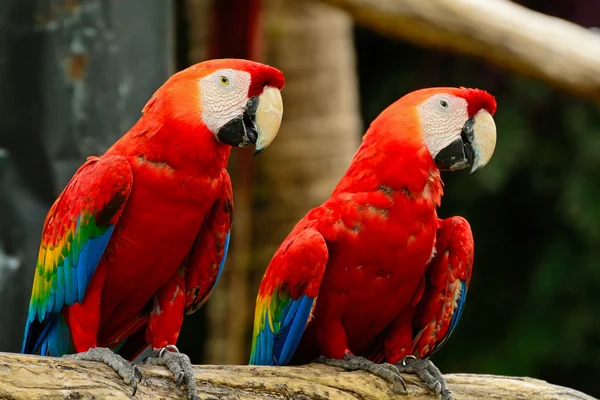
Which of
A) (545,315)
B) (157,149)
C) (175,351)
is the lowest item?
(545,315)

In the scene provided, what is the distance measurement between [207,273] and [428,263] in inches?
18.6

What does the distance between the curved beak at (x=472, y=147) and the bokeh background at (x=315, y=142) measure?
2.84 ft

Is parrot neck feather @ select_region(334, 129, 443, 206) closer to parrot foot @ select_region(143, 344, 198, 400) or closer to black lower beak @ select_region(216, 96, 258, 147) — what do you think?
black lower beak @ select_region(216, 96, 258, 147)

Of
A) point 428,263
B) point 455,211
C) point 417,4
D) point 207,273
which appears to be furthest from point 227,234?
point 455,211

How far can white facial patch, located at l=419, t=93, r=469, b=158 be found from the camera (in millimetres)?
1860

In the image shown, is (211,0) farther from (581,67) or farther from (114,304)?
(114,304)

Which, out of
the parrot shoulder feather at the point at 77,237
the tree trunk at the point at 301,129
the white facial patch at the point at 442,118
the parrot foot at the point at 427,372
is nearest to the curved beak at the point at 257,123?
the parrot shoulder feather at the point at 77,237

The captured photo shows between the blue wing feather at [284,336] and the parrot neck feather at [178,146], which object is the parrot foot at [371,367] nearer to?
the blue wing feather at [284,336]

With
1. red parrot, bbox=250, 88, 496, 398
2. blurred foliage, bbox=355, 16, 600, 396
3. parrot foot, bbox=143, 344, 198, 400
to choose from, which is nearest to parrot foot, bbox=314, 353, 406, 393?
red parrot, bbox=250, 88, 496, 398

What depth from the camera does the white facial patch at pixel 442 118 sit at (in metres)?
1.86

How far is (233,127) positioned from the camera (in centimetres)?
172

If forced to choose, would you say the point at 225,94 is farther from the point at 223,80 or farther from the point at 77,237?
the point at 77,237

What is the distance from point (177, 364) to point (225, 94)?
521mm

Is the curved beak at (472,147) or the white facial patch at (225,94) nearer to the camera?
the white facial patch at (225,94)
